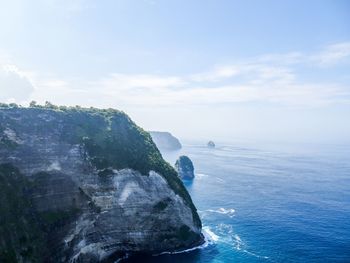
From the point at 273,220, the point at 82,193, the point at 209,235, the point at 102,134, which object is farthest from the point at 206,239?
the point at 102,134

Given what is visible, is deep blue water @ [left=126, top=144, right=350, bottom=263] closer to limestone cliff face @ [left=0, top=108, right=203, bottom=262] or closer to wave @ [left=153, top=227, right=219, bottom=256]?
wave @ [left=153, top=227, right=219, bottom=256]

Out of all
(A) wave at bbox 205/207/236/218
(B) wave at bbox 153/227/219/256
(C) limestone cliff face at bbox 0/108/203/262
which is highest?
(C) limestone cliff face at bbox 0/108/203/262

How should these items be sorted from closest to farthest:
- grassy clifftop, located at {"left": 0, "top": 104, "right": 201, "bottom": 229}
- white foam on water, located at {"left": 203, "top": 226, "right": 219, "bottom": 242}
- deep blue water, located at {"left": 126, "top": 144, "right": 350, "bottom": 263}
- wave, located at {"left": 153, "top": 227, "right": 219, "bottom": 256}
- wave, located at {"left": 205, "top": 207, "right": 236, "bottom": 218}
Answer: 1. grassy clifftop, located at {"left": 0, "top": 104, "right": 201, "bottom": 229}
2. deep blue water, located at {"left": 126, "top": 144, "right": 350, "bottom": 263}
3. wave, located at {"left": 153, "top": 227, "right": 219, "bottom": 256}
4. white foam on water, located at {"left": 203, "top": 226, "right": 219, "bottom": 242}
5. wave, located at {"left": 205, "top": 207, "right": 236, "bottom": 218}

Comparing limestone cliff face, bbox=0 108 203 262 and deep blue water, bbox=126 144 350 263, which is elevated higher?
limestone cliff face, bbox=0 108 203 262

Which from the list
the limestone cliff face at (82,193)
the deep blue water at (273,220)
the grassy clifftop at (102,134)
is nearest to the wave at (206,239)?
the deep blue water at (273,220)

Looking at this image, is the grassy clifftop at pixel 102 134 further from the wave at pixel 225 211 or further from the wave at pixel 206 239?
the wave at pixel 225 211

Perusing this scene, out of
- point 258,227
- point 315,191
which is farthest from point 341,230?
point 315,191

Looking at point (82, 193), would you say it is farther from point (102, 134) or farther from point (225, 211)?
point (225, 211)

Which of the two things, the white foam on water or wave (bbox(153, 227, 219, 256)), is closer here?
wave (bbox(153, 227, 219, 256))

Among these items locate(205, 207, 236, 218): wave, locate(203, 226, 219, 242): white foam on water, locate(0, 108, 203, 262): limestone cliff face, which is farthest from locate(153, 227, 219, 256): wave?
locate(205, 207, 236, 218): wave
